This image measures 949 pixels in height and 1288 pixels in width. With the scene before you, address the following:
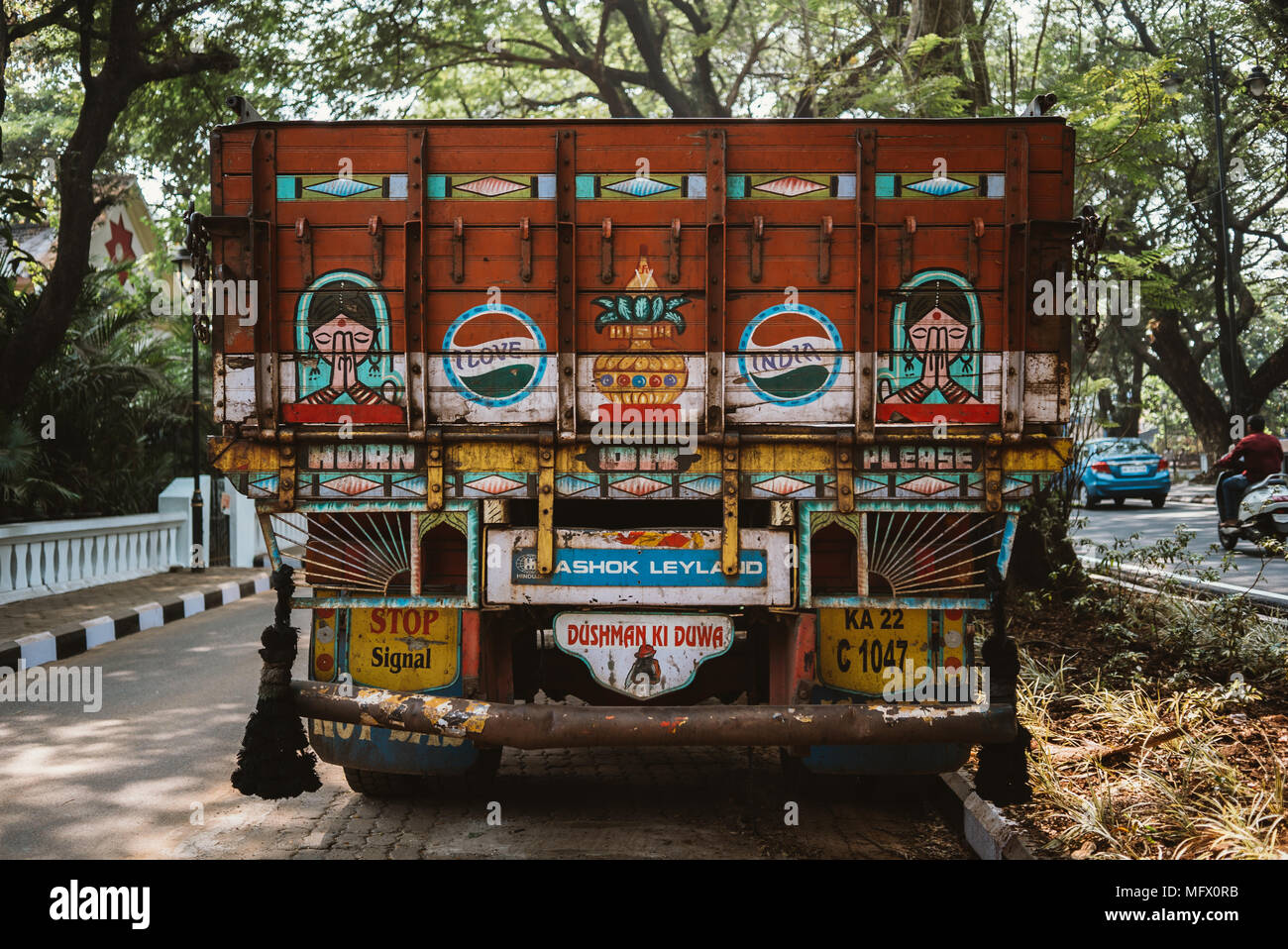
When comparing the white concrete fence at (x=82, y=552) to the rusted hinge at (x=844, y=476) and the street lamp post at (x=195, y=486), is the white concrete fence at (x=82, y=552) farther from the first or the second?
the rusted hinge at (x=844, y=476)

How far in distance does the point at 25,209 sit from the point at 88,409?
2760 millimetres

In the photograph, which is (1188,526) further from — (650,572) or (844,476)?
(650,572)

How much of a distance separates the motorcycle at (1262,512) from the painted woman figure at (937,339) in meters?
9.33

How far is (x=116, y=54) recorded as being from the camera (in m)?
10.6

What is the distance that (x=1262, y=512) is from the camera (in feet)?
40.9

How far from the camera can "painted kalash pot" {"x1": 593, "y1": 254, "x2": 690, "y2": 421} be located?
4.36 metres

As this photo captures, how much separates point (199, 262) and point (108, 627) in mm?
6483

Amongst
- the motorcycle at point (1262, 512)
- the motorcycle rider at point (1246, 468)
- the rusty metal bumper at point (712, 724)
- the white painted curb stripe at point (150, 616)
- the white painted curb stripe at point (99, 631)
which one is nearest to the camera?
the rusty metal bumper at point (712, 724)

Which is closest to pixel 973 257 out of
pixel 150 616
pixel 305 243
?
pixel 305 243

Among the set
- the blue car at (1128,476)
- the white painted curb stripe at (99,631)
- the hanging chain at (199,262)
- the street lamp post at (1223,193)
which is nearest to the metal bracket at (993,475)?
the hanging chain at (199,262)

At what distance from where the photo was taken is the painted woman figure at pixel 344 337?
442 cm

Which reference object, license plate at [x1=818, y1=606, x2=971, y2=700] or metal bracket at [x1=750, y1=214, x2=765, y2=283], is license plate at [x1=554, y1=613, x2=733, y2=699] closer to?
license plate at [x1=818, y1=606, x2=971, y2=700]

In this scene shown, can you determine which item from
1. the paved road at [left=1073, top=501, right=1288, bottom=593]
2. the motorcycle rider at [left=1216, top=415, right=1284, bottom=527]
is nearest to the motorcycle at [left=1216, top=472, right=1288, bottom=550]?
the motorcycle rider at [left=1216, top=415, right=1284, bottom=527]
